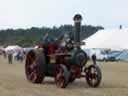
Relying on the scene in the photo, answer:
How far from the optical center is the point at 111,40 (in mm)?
50406

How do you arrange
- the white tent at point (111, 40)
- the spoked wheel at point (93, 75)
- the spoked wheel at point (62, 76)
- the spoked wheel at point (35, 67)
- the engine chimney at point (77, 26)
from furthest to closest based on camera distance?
the white tent at point (111, 40), the spoked wheel at point (35, 67), the engine chimney at point (77, 26), the spoked wheel at point (93, 75), the spoked wheel at point (62, 76)

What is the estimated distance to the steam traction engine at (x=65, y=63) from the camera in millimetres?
14867

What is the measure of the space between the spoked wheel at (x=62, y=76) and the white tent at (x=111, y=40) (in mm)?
34752

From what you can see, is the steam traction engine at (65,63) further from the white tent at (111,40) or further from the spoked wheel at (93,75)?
the white tent at (111,40)

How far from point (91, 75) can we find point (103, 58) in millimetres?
35690

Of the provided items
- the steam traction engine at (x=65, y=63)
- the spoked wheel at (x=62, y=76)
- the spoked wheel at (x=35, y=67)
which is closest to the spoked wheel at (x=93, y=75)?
the steam traction engine at (x=65, y=63)

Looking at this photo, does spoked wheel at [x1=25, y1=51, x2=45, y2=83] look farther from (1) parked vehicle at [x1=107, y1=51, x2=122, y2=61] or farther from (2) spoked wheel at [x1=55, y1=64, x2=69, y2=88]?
(1) parked vehicle at [x1=107, y1=51, x2=122, y2=61]

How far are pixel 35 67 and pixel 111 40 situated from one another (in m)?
34.6

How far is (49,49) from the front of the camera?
16219 mm

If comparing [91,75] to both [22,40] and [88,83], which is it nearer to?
[88,83]

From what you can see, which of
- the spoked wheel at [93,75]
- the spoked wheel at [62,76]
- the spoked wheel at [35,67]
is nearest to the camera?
the spoked wheel at [62,76]

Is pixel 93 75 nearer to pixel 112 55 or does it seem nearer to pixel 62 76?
pixel 62 76

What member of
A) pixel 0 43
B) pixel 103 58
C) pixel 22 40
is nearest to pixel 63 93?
pixel 103 58

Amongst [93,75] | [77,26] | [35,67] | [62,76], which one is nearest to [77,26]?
[77,26]
